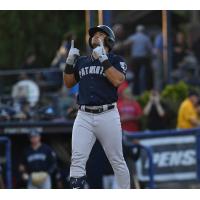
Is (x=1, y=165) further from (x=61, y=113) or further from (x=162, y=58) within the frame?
(x=162, y=58)

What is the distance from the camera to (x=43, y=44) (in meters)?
31.6

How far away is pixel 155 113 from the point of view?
16.4 meters

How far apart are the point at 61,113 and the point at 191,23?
15423mm

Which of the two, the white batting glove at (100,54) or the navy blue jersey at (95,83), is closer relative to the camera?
the white batting glove at (100,54)

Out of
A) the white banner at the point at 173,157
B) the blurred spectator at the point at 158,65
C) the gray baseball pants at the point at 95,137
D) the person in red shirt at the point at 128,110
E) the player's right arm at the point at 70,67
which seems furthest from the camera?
the blurred spectator at the point at 158,65

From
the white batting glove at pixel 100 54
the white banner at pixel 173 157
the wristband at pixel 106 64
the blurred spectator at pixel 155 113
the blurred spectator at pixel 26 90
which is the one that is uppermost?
the white batting glove at pixel 100 54

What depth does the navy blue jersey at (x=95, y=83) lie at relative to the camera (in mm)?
9172

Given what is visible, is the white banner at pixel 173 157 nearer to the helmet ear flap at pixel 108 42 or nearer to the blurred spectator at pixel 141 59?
the blurred spectator at pixel 141 59

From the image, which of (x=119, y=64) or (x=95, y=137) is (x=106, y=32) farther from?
(x=95, y=137)

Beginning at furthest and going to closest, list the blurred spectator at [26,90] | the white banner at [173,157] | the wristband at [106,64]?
1. the blurred spectator at [26,90]
2. the white banner at [173,157]
3. the wristband at [106,64]

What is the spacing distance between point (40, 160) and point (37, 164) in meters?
0.10

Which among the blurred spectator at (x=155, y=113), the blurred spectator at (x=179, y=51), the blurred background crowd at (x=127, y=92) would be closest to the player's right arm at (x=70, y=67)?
the blurred background crowd at (x=127, y=92)

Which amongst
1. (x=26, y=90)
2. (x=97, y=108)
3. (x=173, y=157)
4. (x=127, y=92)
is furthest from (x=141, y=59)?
(x=97, y=108)
